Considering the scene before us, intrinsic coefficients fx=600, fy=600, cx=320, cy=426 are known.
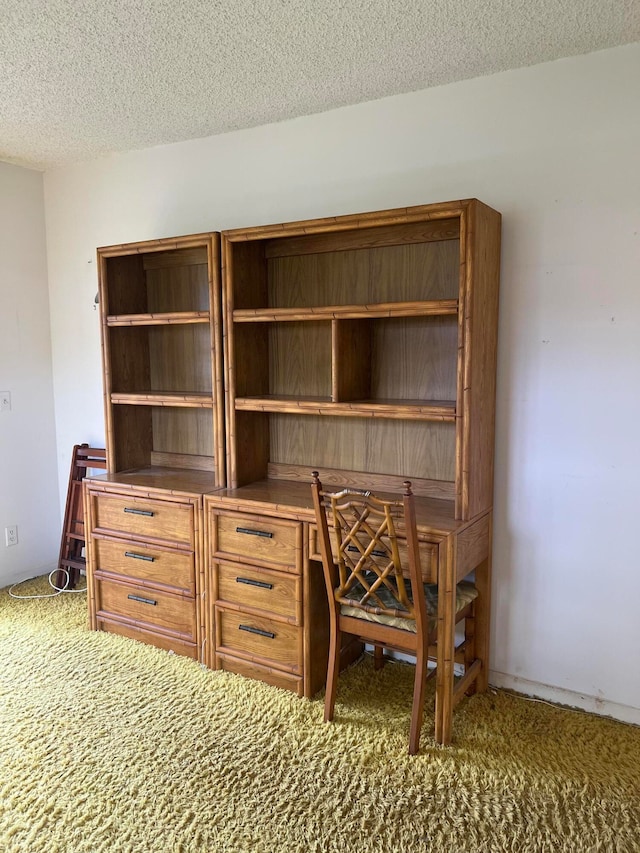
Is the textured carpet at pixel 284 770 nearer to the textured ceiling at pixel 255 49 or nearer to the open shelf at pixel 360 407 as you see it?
the open shelf at pixel 360 407

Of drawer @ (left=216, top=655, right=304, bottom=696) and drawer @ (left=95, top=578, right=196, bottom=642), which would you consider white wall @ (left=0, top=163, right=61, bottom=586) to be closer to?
drawer @ (left=95, top=578, right=196, bottom=642)

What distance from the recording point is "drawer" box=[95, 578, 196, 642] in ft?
9.00

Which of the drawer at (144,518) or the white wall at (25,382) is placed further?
the white wall at (25,382)

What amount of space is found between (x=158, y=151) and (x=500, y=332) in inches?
82.5

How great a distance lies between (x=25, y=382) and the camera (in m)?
3.62

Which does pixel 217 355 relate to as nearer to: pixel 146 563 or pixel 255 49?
pixel 146 563

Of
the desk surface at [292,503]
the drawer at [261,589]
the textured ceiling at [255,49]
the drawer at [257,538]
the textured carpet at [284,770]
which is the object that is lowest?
the textured carpet at [284,770]

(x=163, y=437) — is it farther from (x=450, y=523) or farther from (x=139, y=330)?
(x=450, y=523)

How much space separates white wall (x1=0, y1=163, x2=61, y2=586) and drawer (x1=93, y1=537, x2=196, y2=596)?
0.97m

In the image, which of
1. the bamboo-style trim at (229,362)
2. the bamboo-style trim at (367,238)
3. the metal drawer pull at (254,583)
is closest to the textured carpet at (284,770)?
the metal drawer pull at (254,583)

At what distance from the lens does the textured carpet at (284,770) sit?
A: 1.76 metres

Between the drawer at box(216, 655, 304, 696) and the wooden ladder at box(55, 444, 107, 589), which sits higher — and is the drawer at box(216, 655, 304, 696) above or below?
below

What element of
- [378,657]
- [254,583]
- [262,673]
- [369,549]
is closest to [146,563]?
[254,583]

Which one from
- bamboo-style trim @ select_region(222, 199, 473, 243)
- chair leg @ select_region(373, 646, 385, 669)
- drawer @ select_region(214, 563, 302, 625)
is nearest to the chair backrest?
drawer @ select_region(214, 563, 302, 625)
